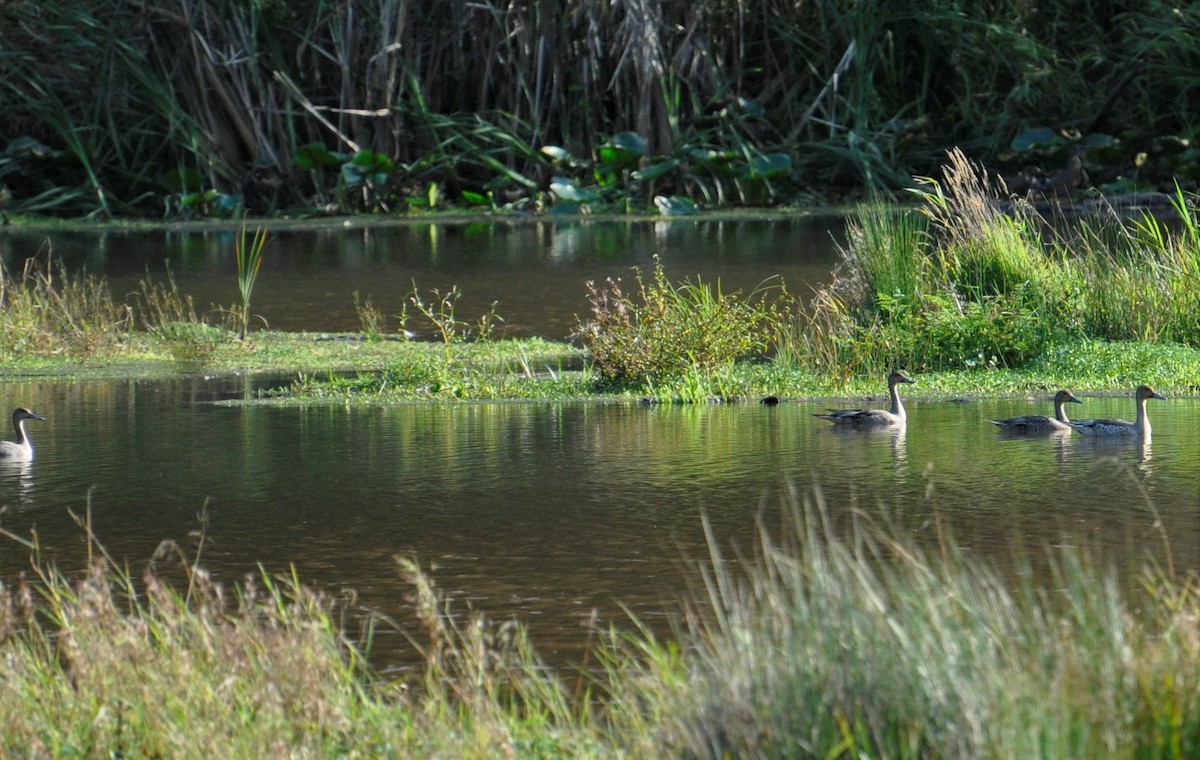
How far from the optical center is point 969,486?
1237 centimetres

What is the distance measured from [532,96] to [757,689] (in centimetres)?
3400

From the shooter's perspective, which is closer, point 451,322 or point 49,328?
point 451,322

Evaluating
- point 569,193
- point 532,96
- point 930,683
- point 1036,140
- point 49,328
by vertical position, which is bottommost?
point 49,328

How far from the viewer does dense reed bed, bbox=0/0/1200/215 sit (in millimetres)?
38281

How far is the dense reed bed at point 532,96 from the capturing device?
3828cm

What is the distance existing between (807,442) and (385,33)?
25564mm

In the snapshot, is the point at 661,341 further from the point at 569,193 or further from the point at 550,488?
the point at 569,193

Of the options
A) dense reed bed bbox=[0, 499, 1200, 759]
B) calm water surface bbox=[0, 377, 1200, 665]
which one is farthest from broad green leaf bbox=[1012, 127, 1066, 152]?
dense reed bed bbox=[0, 499, 1200, 759]

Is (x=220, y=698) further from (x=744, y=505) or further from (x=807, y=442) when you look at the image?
(x=807, y=442)

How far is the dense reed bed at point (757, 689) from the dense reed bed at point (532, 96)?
101ft

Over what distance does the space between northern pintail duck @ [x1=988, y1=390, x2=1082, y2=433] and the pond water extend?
0.83 ft

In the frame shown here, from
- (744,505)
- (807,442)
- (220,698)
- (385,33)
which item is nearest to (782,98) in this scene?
(385,33)

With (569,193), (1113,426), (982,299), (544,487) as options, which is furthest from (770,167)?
(544,487)

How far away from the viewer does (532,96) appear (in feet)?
129
